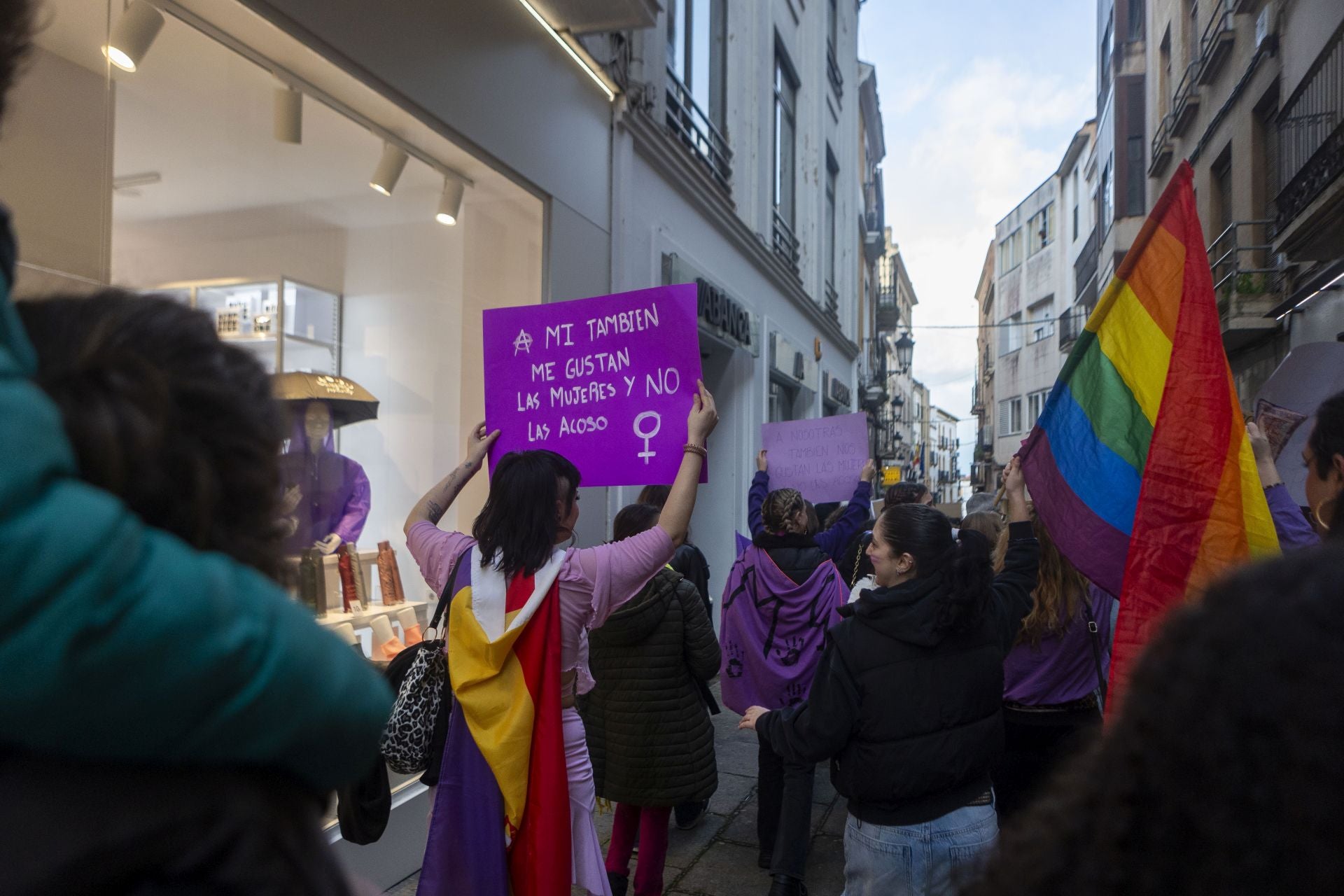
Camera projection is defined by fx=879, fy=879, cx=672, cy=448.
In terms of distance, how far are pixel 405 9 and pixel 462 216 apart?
1316 mm

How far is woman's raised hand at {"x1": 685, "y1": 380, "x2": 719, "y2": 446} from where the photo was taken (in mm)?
3045

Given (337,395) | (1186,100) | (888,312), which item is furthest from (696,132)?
(888,312)

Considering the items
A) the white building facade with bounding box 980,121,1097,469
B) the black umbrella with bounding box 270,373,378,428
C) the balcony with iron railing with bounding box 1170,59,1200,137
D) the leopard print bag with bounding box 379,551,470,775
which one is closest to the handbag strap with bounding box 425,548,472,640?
the leopard print bag with bounding box 379,551,470,775

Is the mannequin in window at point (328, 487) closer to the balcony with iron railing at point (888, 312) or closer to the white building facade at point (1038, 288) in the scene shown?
the white building facade at point (1038, 288)

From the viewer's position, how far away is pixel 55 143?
10.2 feet

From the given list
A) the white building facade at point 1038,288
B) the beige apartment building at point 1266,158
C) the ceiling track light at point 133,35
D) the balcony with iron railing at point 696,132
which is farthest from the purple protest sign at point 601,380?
the white building facade at point 1038,288

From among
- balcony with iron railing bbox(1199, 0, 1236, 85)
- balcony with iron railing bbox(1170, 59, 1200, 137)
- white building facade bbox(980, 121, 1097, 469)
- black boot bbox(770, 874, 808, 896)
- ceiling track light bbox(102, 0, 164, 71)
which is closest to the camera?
ceiling track light bbox(102, 0, 164, 71)

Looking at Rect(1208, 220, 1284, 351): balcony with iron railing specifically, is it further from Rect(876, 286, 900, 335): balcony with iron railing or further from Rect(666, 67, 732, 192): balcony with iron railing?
Rect(876, 286, 900, 335): balcony with iron railing

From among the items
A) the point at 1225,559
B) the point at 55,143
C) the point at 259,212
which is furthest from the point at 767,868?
the point at 55,143

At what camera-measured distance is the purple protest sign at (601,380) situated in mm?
3242

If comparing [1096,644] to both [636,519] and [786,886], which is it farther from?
[636,519]

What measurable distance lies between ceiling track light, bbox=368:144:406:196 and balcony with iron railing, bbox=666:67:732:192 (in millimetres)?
3298

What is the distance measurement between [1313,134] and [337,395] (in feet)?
34.6

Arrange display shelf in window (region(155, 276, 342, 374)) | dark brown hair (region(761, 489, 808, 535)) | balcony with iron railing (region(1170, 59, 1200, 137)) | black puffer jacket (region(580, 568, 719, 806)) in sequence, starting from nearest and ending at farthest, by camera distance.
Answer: display shelf in window (region(155, 276, 342, 374))
black puffer jacket (region(580, 568, 719, 806))
dark brown hair (region(761, 489, 808, 535))
balcony with iron railing (region(1170, 59, 1200, 137))
